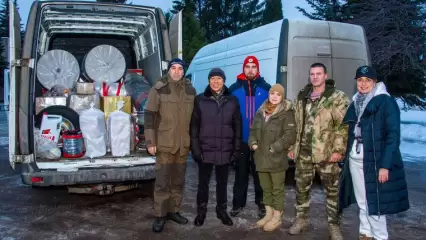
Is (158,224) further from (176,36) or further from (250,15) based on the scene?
(250,15)

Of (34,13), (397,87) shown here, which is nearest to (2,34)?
(397,87)

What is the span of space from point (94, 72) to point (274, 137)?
336 centimetres

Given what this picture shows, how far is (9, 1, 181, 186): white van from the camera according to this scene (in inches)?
173

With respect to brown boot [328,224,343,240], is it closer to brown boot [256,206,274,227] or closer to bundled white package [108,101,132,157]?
brown boot [256,206,274,227]

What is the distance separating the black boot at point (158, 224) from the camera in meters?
4.35

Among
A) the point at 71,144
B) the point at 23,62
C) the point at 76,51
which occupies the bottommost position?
the point at 71,144

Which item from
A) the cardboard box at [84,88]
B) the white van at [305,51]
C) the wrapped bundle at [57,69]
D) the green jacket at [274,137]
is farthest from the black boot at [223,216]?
the wrapped bundle at [57,69]

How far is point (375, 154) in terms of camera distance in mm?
3463

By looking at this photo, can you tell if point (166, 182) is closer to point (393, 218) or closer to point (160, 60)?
point (160, 60)

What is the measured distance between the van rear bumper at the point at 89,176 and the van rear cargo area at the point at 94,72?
13cm

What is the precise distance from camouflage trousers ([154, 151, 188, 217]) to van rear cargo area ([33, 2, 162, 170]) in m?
0.52

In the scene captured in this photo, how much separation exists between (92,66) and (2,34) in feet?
142

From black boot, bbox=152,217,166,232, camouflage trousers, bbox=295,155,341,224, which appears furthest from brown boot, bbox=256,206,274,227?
black boot, bbox=152,217,166,232

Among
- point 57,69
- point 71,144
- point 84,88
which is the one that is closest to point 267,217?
point 71,144
